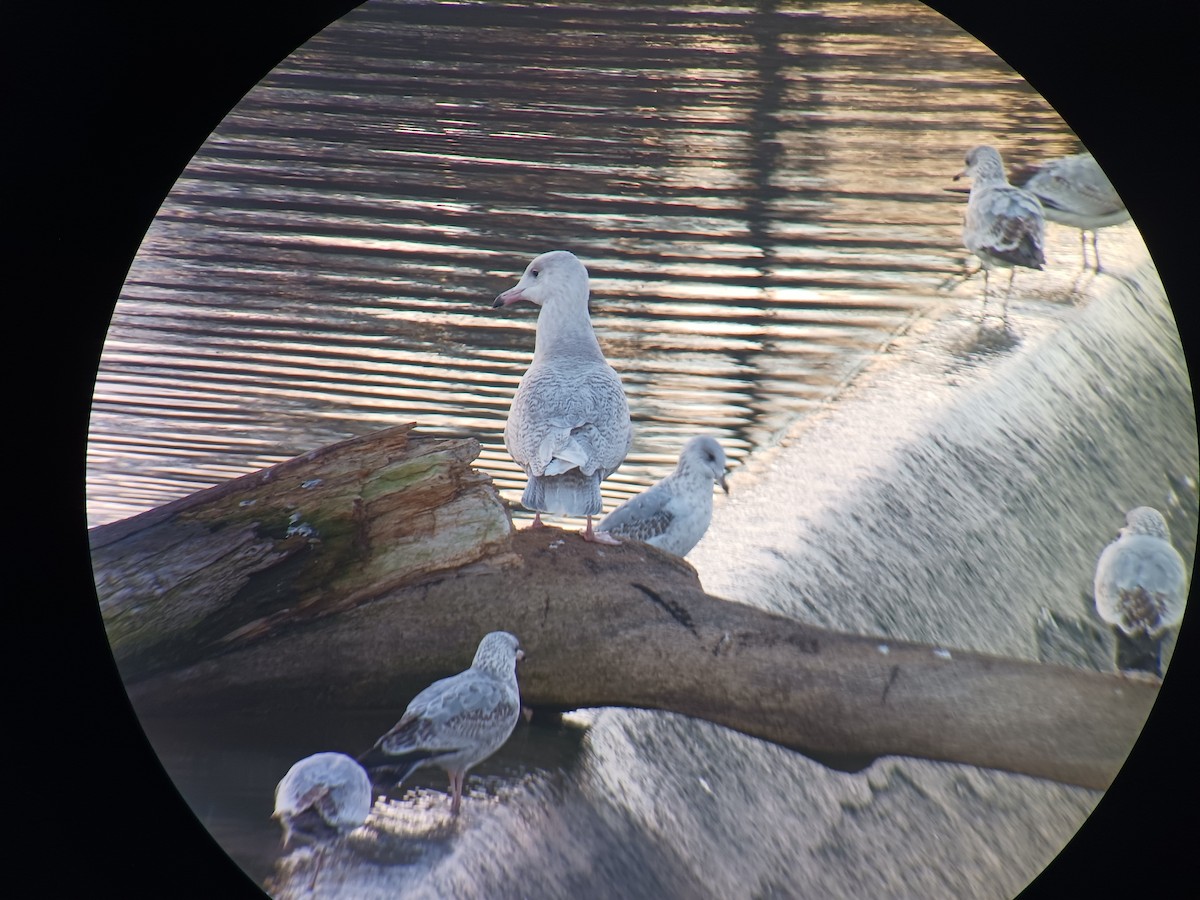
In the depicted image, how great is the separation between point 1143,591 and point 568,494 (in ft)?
3.29

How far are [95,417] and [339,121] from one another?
0.71m

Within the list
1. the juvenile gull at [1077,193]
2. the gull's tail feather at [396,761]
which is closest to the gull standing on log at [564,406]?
the gull's tail feather at [396,761]

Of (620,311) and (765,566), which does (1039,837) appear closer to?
(765,566)

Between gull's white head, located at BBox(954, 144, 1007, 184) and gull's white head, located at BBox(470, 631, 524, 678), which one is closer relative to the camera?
gull's white head, located at BBox(470, 631, 524, 678)

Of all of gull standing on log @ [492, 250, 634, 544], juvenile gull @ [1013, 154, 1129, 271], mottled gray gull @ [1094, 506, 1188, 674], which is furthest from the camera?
juvenile gull @ [1013, 154, 1129, 271]

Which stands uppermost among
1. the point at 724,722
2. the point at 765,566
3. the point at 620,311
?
the point at 620,311

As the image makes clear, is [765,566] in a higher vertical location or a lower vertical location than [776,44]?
lower

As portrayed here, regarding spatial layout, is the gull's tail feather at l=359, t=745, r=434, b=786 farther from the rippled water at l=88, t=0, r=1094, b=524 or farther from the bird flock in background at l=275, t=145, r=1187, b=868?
the rippled water at l=88, t=0, r=1094, b=524

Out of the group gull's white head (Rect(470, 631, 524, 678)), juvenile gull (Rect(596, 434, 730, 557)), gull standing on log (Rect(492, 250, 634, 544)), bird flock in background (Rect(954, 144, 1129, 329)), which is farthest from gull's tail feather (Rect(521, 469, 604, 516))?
bird flock in background (Rect(954, 144, 1129, 329))

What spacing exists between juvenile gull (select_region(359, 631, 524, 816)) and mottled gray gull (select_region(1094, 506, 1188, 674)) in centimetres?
102

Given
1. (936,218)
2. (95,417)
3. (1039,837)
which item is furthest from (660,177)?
(1039,837)

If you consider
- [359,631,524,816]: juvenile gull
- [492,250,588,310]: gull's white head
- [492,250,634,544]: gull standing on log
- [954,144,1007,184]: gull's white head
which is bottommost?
[359,631,524,816]: juvenile gull

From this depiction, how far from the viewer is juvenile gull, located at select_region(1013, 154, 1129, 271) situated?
1.92 metres

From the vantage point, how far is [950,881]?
1770 millimetres
